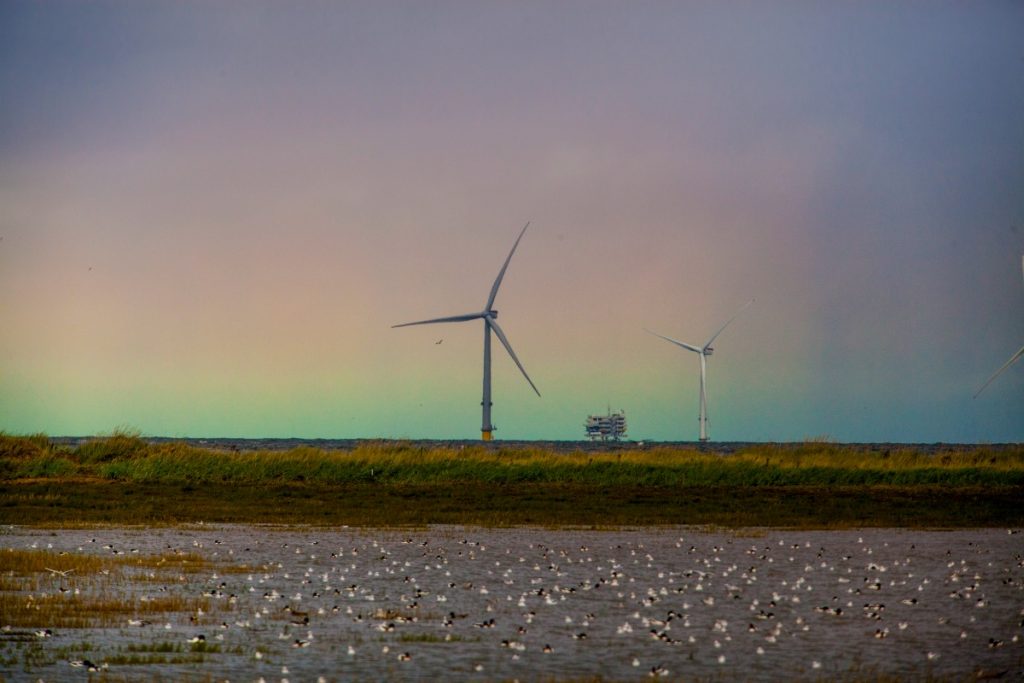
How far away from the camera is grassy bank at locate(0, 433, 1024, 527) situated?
152 ft

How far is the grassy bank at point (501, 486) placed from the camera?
46344mm

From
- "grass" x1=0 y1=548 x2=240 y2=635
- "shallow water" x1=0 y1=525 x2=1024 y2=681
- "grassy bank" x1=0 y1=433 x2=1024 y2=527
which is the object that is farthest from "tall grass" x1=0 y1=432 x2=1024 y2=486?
"grass" x1=0 y1=548 x2=240 y2=635

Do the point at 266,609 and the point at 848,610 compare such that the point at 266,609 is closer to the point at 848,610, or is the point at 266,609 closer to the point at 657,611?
the point at 657,611

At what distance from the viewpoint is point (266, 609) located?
24.4 meters

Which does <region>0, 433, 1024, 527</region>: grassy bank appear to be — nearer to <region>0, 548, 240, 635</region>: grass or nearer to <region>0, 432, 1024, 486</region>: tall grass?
<region>0, 432, 1024, 486</region>: tall grass

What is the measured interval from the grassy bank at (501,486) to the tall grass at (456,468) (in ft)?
0.29

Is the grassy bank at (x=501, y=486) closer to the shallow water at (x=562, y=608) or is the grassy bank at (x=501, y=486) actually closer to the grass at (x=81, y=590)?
the shallow water at (x=562, y=608)

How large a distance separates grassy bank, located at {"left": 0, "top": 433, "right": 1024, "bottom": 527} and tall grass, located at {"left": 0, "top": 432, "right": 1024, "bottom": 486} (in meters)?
0.09

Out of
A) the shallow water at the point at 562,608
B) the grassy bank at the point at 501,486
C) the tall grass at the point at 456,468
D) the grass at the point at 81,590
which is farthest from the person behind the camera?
the tall grass at the point at 456,468

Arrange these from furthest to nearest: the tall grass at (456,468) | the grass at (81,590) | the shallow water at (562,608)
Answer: the tall grass at (456,468) < the grass at (81,590) < the shallow water at (562,608)

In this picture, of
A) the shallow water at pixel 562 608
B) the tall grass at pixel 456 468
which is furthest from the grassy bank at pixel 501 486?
the shallow water at pixel 562 608

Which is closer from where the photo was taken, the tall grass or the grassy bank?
the grassy bank

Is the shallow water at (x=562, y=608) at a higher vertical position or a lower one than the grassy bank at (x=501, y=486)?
lower

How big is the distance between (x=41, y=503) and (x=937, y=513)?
32289mm
